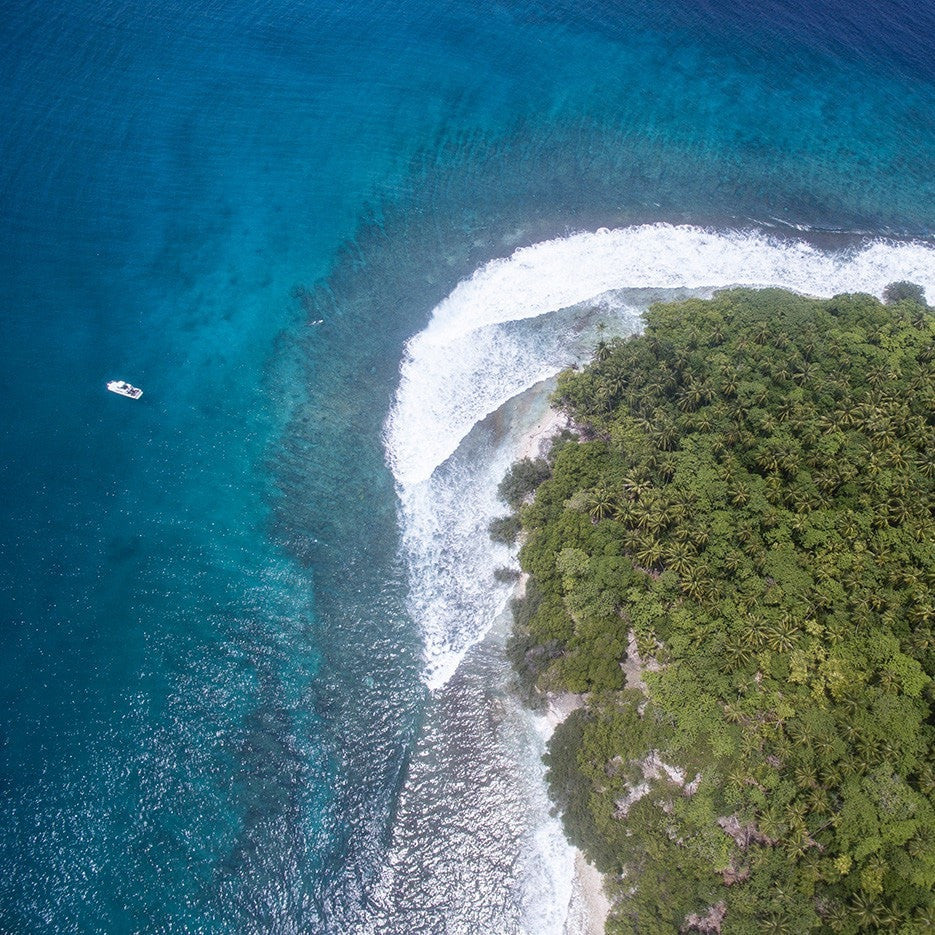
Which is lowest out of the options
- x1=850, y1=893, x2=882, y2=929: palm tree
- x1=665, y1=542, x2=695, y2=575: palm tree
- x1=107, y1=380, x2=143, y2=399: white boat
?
x1=107, y1=380, x2=143, y2=399: white boat

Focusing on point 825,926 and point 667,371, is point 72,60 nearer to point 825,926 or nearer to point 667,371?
point 667,371

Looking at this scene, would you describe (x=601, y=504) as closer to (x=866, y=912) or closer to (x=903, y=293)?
(x=866, y=912)

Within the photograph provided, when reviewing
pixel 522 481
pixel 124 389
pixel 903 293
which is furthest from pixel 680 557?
pixel 124 389

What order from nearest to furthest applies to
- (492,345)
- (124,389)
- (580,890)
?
(580,890), (124,389), (492,345)

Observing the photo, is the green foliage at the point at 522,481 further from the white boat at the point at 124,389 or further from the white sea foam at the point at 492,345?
the white boat at the point at 124,389

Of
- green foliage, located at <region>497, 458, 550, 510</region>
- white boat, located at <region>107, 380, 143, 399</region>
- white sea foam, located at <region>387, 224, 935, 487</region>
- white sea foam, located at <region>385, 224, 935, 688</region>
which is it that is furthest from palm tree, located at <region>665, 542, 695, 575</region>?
Result: white boat, located at <region>107, 380, 143, 399</region>

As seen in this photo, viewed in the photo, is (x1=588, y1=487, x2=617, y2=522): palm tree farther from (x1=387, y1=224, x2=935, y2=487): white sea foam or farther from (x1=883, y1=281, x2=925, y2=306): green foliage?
(x1=883, y1=281, x2=925, y2=306): green foliage
